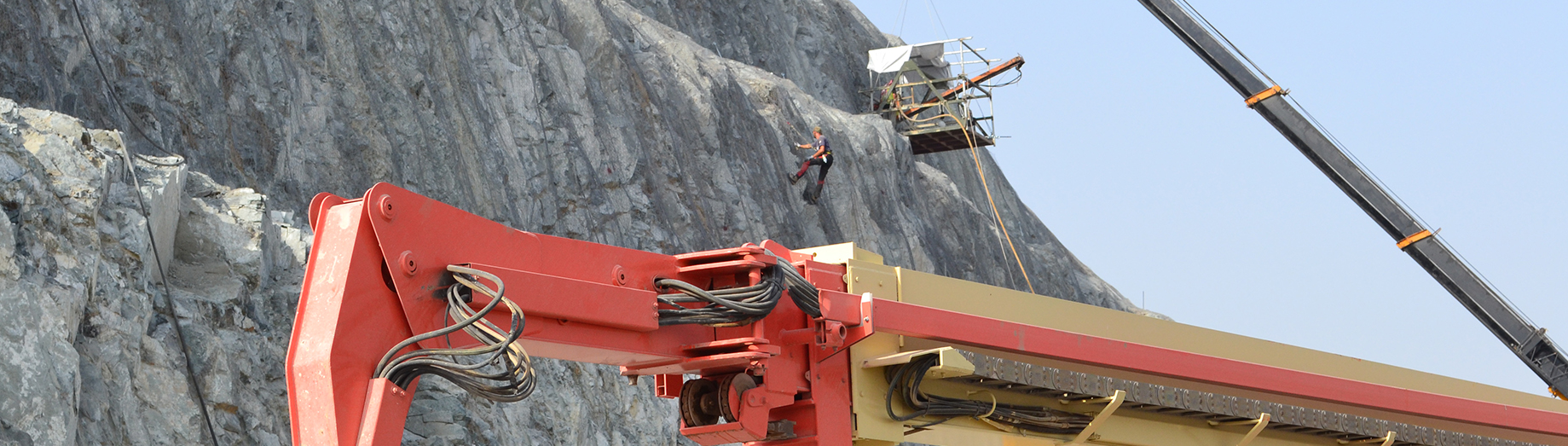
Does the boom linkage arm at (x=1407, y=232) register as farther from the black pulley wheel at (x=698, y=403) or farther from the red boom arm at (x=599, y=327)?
the black pulley wheel at (x=698, y=403)

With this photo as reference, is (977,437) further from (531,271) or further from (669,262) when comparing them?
(531,271)

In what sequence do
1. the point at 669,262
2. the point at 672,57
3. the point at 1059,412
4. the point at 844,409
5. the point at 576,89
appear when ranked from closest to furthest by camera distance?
1. the point at 669,262
2. the point at 844,409
3. the point at 1059,412
4. the point at 576,89
5. the point at 672,57

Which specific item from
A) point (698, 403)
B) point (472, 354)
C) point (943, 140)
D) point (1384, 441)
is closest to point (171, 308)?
point (698, 403)

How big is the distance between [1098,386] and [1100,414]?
138mm

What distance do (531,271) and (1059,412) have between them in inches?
130

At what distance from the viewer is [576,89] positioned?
20906 millimetres

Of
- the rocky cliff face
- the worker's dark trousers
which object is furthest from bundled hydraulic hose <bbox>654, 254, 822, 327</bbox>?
the worker's dark trousers

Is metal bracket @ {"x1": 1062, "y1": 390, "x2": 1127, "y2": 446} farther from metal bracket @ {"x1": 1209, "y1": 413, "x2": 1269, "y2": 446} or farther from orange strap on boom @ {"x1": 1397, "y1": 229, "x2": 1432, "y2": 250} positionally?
orange strap on boom @ {"x1": 1397, "y1": 229, "x2": 1432, "y2": 250}

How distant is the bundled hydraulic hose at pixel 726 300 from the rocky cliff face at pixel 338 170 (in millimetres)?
4220

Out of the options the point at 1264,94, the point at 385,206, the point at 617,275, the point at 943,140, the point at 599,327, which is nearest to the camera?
the point at 385,206

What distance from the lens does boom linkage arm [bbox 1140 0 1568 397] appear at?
16625mm

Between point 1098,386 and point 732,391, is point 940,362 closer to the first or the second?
point 732,391

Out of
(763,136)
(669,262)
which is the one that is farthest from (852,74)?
(669,262)

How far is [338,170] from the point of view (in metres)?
15.9
